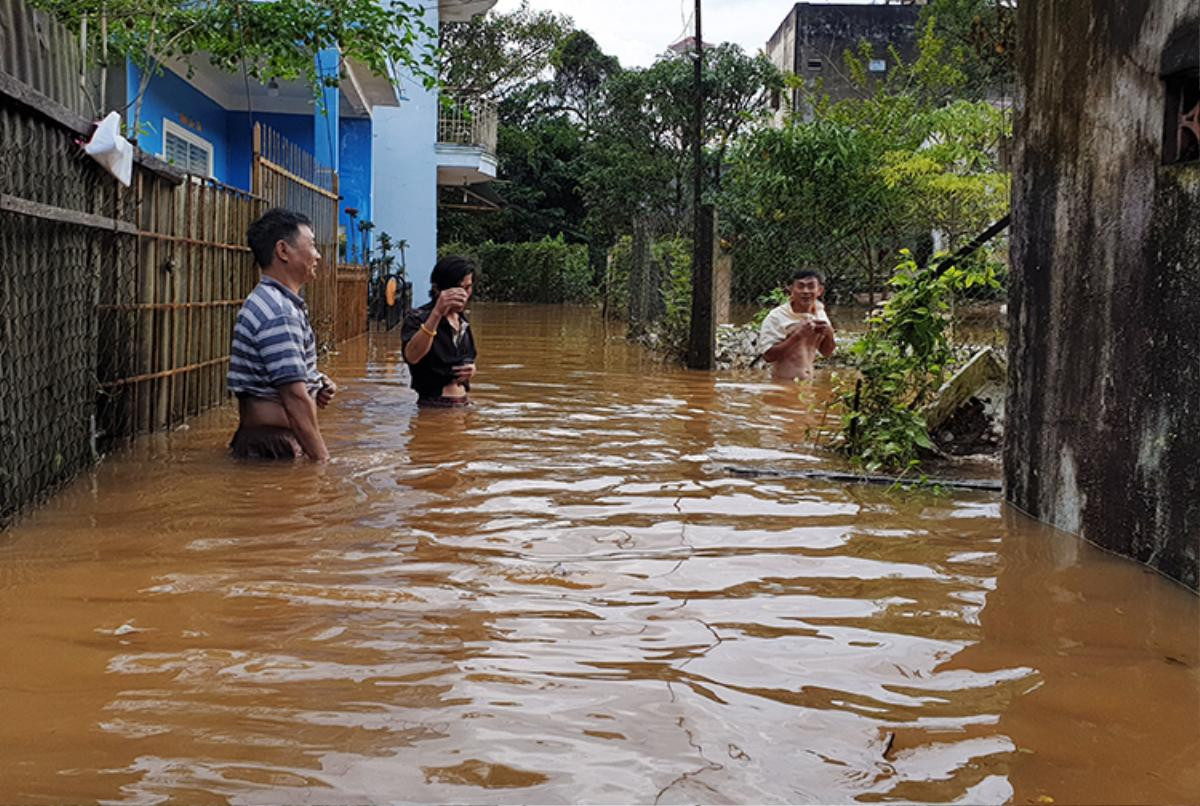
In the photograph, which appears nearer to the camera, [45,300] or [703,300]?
[45,300]

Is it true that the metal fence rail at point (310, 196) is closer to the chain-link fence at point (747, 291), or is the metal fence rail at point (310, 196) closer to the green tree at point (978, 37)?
the chain-link fence at point (747, 291)

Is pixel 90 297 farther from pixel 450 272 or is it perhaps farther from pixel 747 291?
pixel 747 291

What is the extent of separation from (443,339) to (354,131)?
1574cm

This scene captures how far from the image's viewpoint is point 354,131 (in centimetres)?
2355

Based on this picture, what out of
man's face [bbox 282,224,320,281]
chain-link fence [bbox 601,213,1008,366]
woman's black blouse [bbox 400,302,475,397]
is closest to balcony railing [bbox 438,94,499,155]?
chain-link fence [bbox 601,213,1008,366]

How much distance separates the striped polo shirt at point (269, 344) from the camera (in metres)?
6.34

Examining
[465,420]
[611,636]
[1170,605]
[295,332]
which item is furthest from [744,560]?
[465,420]

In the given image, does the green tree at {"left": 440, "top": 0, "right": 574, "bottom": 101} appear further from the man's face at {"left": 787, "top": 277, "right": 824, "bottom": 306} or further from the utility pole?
the man's face at {"left": 787, "top": 277, "right": 824, "bottom": 306}

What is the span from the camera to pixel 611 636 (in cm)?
359

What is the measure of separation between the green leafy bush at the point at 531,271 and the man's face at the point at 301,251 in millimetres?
32733

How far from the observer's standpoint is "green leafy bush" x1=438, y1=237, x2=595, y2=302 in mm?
39719

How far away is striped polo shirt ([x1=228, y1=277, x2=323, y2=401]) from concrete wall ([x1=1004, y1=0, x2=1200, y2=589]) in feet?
12.2

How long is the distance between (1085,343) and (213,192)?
21.3 ft

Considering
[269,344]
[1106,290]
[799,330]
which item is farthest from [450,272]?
[1106,290]
